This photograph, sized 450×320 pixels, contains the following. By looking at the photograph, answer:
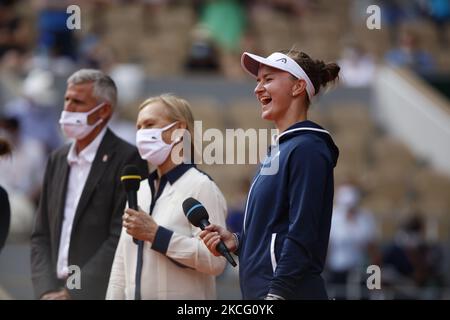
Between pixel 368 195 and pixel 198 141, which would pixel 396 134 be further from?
pixel 198 141

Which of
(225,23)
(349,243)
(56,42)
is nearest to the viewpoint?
(349,243)

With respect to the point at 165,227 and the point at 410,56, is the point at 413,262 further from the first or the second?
the point at 165,227

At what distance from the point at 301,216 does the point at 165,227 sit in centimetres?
127

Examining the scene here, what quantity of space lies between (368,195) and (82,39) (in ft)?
15.2

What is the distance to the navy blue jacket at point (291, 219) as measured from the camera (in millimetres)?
6078

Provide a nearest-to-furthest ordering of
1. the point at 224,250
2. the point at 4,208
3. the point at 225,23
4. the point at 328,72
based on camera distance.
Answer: the point at 224,250 → the point at 328,72 → the point at 4,208 → the point at 225,23

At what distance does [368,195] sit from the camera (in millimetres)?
15516

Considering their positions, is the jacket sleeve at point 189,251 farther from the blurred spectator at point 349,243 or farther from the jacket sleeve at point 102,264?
the blurred spectator at point 349,243

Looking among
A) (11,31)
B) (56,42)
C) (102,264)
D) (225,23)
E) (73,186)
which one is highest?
(225,23)

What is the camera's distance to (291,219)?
6.15 m

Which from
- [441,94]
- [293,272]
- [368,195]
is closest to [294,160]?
[293,272]

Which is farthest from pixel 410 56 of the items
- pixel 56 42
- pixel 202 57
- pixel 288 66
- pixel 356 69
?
pixel 288 66

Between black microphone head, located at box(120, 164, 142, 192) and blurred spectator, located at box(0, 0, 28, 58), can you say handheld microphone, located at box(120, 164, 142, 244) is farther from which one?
blurred spectator, located at box(0, 0, 28, 58)
